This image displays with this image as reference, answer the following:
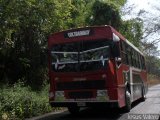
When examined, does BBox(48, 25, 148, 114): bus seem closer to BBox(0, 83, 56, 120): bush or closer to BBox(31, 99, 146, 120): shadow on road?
BBox(31, 99, 146, 120): shadow on road

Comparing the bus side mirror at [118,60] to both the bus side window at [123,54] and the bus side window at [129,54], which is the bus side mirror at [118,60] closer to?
the bus side window at [123,54]

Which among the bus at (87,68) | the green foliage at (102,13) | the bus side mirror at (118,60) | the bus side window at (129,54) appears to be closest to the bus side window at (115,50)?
the bus at (87,68)

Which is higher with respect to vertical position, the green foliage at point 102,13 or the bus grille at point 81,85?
the green foliage at point 102,13

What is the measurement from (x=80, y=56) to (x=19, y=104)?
3.01 metres

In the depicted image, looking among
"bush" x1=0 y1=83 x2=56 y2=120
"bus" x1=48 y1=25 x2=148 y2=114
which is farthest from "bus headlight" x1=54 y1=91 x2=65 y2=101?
"bush" x1=0 y1=83 x2=56 y2=120

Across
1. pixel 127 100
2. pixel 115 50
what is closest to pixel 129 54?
pixel 127 100

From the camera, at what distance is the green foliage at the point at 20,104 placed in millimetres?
15074

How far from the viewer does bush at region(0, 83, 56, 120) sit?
15.0m

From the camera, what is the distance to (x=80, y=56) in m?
14.9

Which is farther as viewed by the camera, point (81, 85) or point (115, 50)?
point (81, 85)

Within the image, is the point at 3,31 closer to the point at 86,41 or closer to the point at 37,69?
the point at 86,41

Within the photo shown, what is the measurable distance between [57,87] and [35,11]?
5492 millimetres

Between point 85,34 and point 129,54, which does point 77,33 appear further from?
point 129,54

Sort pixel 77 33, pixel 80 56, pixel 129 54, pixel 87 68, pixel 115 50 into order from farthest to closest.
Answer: pixel 129 54 < pixel 77 33 < pixel 80 56 < pixel 87 68 < pixel 115 50
